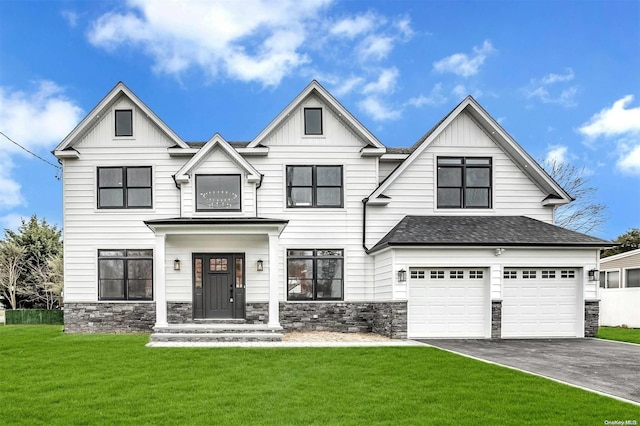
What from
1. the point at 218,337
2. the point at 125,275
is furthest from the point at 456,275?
the point at 125,275

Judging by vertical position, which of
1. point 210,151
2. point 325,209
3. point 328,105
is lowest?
point 325,209

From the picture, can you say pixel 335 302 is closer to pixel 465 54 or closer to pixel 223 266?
pixel 223 266

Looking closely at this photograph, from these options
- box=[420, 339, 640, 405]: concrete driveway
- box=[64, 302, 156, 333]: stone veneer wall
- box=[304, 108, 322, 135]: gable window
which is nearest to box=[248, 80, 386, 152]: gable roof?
box=[304, 108, 322, 135]: gable window

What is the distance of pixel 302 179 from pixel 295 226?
65.0 inches

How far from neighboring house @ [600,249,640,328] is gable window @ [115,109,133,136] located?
21.1m

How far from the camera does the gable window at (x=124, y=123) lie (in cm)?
1567

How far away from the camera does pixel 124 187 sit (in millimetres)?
15578

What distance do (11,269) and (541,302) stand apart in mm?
28386

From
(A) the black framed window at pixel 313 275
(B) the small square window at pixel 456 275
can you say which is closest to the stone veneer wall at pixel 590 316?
(B) the small square window at pixel 456 275

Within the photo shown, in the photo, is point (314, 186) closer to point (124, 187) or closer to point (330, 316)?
point (330, 316)

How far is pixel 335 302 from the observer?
50.4 feet

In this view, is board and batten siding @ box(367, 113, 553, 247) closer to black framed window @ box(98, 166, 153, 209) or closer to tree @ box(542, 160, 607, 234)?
black framed window @ box(98, 166, 153, 209)

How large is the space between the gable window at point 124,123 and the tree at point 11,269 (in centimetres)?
1718

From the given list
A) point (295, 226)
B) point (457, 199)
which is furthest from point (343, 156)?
point (457, 199)
